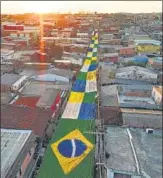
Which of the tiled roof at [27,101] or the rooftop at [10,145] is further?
the tiled roof at [27,101]

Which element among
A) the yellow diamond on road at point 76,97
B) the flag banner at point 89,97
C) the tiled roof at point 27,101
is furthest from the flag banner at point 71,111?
the tiled roof at point 27,101

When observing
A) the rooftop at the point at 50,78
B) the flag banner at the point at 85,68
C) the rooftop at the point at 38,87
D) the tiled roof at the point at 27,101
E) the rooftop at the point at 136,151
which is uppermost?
the flag banner at the point at 85,68

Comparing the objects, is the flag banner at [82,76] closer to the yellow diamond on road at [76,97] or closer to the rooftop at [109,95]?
the rooftop at [109,95]

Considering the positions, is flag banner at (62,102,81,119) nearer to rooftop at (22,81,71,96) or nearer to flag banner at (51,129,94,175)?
flag banner at (51,129,94,175)

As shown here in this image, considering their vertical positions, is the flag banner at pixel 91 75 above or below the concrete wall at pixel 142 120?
above

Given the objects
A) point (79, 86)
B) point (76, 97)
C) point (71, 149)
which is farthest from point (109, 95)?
point (71, 149)
